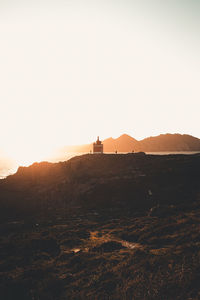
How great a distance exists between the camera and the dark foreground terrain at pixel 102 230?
37.4ft

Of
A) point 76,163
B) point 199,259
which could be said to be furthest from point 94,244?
point 76,163

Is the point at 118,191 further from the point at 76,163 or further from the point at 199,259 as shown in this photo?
the point at 199,259

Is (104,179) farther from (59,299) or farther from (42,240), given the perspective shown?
(59,299)

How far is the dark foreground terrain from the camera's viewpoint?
11.4 meters

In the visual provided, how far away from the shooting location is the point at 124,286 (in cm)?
1071

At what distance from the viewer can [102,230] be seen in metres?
24.2

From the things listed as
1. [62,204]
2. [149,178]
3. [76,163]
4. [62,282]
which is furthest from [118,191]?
[62,282]

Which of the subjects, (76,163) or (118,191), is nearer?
(118,191)

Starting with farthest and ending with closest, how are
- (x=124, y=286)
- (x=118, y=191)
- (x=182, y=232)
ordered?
(x=118, y=191) < (x=182, y=232) < (x=124, y=286)

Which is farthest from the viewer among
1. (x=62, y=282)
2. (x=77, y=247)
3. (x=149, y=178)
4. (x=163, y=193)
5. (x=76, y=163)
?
(x=76, y=163)

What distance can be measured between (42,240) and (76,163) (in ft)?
104

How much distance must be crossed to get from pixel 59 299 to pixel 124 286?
377cm

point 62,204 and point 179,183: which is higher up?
point 179,183

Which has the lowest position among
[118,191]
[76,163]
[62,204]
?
[62,204]
